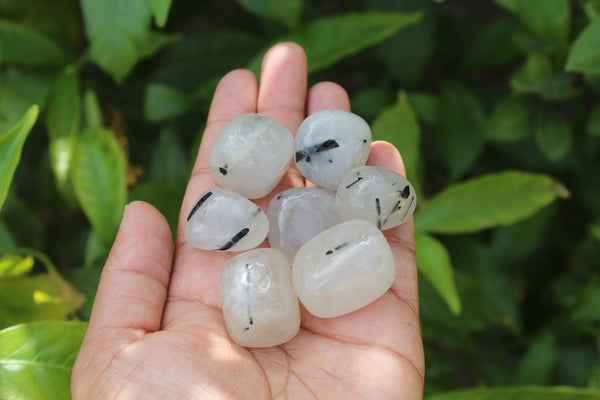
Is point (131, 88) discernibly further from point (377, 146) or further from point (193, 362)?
point (193, 362)

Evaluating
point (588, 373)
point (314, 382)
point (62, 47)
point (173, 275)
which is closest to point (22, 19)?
point (62, 47)

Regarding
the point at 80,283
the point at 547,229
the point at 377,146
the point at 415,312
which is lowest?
the point at 547,229

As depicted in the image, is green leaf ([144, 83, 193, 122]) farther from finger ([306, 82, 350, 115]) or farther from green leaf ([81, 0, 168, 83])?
finger ([306, 82, 350, 115])

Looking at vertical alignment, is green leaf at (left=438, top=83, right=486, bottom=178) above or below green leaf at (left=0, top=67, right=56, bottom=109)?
below

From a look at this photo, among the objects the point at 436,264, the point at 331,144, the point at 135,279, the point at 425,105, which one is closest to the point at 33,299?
the point at 135,279

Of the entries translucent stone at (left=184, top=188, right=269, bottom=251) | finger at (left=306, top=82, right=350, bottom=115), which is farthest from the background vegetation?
translucent stone at (left=184, top=188, right=269, bottom=251)

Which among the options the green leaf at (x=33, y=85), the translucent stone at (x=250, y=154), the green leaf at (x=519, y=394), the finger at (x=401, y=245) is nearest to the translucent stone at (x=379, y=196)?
the finger at (x=401, y=245)
